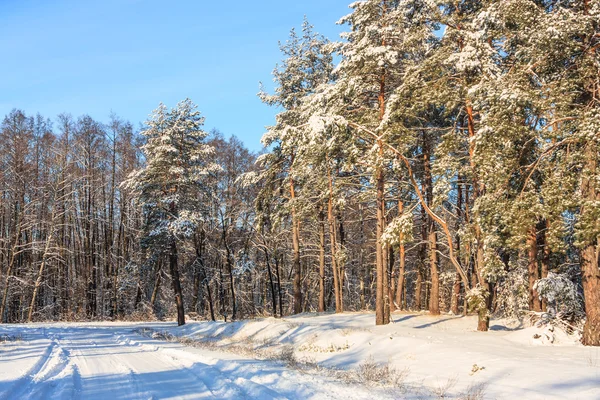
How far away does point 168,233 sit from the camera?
24.6 metres

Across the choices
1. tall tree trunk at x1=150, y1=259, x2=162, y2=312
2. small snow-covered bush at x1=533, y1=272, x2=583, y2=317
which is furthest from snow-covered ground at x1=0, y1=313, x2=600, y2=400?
tall tree trunk at x1=150, y1=259, x2=162, y2=312

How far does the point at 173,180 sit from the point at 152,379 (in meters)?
18.7

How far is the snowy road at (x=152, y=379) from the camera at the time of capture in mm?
6859

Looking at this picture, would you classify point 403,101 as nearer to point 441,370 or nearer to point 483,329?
point 483,329

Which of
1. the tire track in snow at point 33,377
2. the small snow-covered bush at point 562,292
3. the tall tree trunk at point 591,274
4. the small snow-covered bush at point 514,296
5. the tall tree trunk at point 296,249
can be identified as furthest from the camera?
the tall tree trunk at point 296,249

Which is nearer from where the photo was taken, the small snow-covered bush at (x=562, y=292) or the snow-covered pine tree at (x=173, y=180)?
the small snow-covered bush at (x=562, y=292)

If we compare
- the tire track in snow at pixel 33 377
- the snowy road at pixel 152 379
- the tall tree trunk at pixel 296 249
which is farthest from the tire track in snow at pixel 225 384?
the tall tree trunk at pixel 296 249

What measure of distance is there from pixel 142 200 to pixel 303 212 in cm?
971

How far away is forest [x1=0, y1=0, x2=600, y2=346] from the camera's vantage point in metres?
12.0

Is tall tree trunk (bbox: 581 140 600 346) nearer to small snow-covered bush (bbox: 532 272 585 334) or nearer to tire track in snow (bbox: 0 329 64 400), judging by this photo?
small snow-covered bush (bbox: 532 272 585 334)

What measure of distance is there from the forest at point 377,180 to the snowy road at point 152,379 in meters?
7.67

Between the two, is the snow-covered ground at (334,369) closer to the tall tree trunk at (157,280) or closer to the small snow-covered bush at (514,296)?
the small snow-covered bush at (514,296)

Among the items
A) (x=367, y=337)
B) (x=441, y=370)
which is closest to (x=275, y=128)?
(x=367, y=337)

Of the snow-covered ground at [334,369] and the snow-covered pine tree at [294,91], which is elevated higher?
the snow-covered pine tree at [294,91]
